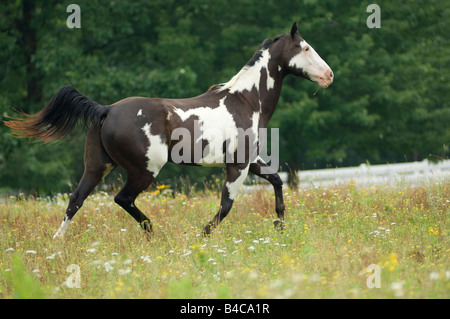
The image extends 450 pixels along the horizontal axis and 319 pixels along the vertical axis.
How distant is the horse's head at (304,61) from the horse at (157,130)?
13mm

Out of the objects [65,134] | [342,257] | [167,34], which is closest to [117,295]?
[342,257]

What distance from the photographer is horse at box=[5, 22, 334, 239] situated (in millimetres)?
6262

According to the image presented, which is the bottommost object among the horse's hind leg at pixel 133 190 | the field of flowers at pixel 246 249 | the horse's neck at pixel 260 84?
the field of flowers at pixel 246 249

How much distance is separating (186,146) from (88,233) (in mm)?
1784

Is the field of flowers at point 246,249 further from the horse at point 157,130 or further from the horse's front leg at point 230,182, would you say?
the horse at point 157,130

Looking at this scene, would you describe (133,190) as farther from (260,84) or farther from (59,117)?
(260,84)

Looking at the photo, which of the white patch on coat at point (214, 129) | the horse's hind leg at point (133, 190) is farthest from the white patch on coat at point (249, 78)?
the horse's hind leg at point (133, 190)

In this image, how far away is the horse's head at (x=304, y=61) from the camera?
7000mm

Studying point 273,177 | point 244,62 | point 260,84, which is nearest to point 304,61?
point 260,84

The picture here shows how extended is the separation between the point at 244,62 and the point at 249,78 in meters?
10.3

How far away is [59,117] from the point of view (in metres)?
6.55

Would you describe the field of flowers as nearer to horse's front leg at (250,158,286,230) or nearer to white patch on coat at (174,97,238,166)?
horse's front leg at (250,158,286,230)

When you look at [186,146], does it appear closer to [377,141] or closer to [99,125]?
[99,125]
